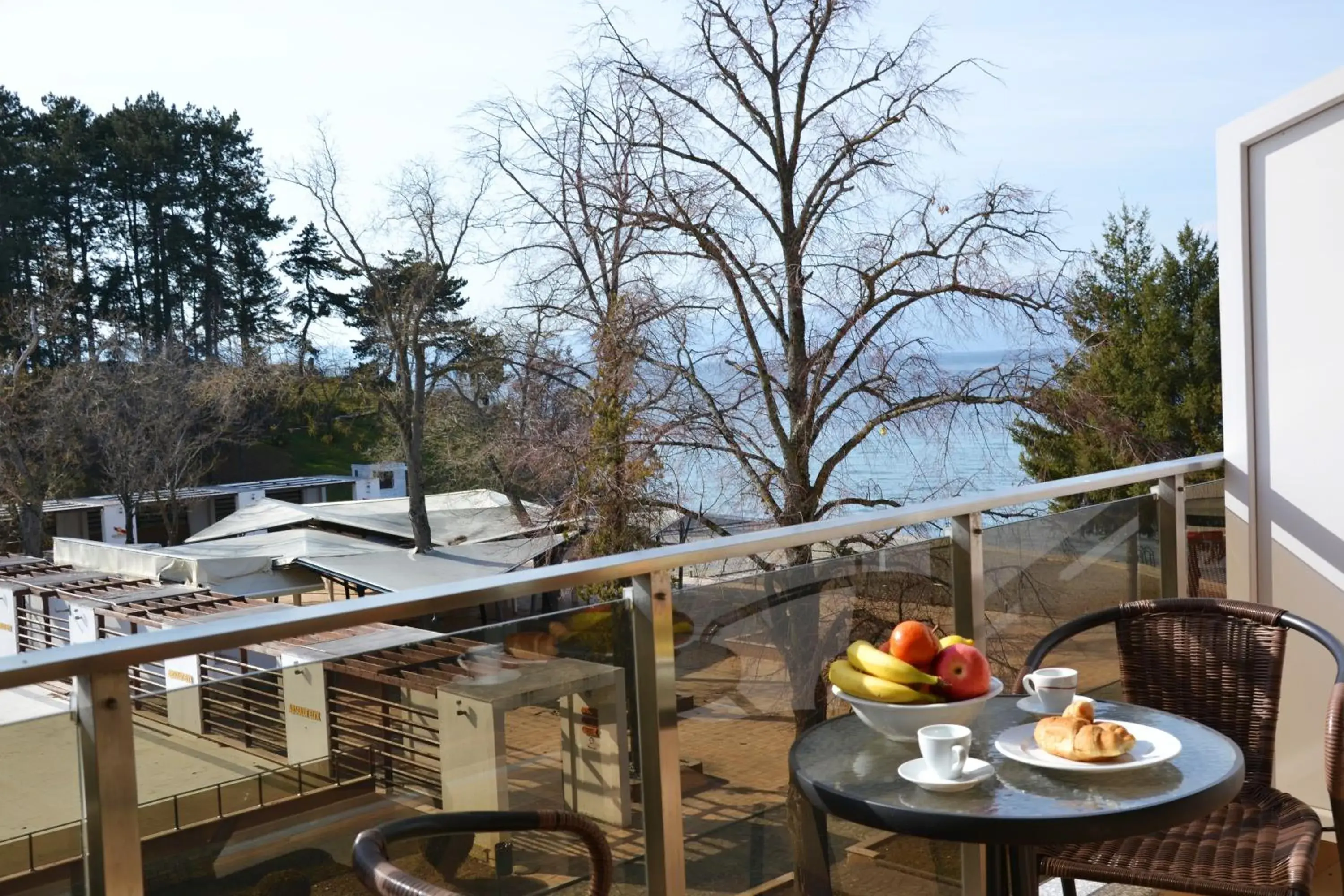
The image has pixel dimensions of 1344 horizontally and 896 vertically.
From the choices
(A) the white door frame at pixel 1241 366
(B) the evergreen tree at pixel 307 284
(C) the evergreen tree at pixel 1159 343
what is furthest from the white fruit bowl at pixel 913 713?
(B) the evergreen tree at pixel 307 284

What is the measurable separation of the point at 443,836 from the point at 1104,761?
0.96 metres

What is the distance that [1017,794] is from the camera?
1682 mm

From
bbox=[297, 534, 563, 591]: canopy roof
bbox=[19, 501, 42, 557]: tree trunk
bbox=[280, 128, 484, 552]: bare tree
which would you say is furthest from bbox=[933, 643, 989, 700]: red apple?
bbox=[19, 501, 42, 557]: tree trunk

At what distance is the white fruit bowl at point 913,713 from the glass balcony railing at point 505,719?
37 centimetres

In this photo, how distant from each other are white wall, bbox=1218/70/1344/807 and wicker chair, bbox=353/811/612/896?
2.69 metres

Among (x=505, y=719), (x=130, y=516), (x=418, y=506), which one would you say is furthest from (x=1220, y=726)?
(x=130, y=516)

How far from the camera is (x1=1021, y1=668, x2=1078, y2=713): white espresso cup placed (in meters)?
2.03

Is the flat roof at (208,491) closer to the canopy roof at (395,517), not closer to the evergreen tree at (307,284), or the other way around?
the evergreen tree at (307,284)

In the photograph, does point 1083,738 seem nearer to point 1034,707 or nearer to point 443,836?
point 1034,707

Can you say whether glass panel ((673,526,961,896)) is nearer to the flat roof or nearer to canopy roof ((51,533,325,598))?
canopy roof ((51,533,325,598))

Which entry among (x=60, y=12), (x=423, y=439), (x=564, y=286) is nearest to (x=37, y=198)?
(x=60, y=12)

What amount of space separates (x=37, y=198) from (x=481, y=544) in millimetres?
21999

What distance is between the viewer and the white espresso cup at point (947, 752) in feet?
5.57

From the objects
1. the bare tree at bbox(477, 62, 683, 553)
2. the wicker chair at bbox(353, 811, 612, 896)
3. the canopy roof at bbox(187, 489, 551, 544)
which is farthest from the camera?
the canopy roof at bbox(187, 489, 551, 544)
